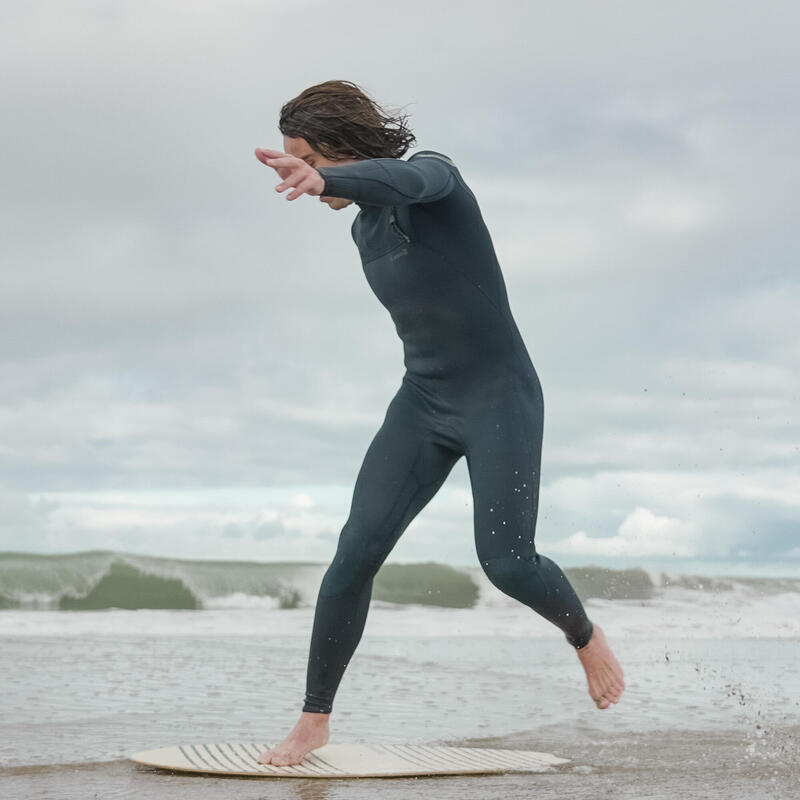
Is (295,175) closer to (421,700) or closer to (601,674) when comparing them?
(601,674)

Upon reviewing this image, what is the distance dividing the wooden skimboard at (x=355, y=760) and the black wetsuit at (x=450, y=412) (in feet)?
1.56

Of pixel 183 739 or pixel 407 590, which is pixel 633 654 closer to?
pixel 183 739

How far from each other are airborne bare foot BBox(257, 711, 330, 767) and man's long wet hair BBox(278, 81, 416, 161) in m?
1.94

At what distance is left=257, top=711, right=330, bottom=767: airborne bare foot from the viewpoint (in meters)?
3.85

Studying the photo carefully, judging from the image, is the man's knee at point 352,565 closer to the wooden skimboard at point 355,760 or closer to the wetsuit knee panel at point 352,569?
the wetsuit knee panel at point 352,569

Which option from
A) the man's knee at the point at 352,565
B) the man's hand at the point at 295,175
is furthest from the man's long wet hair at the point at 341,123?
the man's knee at the point at 352,565

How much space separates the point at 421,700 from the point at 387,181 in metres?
3.51

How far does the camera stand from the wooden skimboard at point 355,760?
374 centimetres

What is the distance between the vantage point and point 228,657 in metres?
7.89

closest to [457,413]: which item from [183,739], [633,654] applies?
[183,739]

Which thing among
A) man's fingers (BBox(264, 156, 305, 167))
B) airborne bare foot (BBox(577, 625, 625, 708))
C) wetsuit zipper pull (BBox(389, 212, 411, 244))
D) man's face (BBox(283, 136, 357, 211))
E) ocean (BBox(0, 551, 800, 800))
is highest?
man's face (BBox(283, 136, 357, 211))

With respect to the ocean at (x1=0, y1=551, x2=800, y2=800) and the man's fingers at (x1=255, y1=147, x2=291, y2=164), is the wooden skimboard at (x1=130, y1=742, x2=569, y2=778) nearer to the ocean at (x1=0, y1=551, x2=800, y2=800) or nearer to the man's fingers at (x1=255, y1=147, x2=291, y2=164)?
the ocean at (x1=0, y1=551, x2=800, y2=800)

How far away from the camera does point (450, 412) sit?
3.71 m

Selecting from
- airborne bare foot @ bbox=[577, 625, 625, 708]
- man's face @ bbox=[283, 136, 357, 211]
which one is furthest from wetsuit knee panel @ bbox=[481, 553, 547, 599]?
man's face @ bbox=[283, 136, 357, 211]
